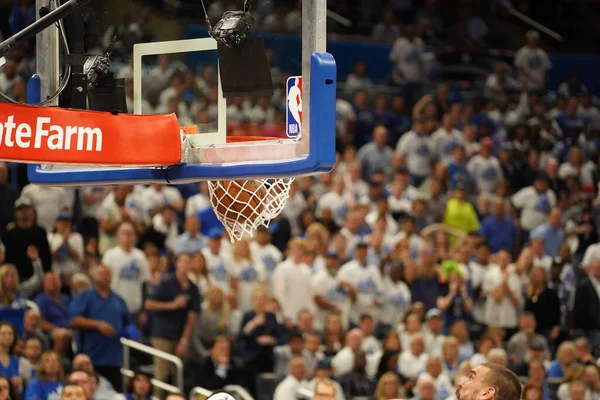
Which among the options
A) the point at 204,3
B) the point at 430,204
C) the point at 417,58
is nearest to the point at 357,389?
the point at 430,204

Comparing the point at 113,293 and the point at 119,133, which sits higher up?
the point at 119,133

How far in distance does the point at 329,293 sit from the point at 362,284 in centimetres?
38

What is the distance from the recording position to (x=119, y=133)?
16.6 feet

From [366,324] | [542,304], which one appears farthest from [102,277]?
[542,304]

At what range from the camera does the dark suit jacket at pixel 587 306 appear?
12.5 meters

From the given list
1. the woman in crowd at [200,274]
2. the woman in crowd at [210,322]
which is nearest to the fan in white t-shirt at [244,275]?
the woman in crowd at [200,274]

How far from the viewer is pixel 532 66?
17.3m

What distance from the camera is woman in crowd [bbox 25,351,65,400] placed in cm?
931

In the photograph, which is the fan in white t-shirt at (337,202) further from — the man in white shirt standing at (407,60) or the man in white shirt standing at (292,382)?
the man in white shirt standing at (407,60)

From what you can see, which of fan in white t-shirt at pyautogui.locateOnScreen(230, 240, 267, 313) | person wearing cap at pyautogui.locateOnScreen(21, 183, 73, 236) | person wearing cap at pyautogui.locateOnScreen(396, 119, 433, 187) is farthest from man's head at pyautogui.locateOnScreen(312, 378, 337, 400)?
person wearing cap at pyautogui.locateOnScreen(396, 119, 433, 187)

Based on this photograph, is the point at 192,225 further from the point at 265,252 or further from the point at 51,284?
the point at 51,284

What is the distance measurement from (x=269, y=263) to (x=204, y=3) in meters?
6.33

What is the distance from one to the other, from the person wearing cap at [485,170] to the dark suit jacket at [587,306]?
2410 millimetres

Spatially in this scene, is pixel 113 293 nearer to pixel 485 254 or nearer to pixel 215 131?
pixel 485 254
